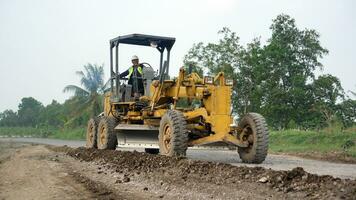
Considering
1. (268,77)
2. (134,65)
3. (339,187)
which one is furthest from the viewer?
(268,77)

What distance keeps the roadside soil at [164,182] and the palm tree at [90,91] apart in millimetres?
31660

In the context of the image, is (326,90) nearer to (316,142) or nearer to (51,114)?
(316,142)

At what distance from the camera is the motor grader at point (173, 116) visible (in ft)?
36.6

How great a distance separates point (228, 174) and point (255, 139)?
3192 mm

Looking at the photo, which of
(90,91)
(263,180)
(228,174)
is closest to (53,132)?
(90,91)

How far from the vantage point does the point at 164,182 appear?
26.9 ft

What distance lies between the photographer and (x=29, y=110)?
3248 inches

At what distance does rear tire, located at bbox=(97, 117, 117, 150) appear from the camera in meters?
14.9

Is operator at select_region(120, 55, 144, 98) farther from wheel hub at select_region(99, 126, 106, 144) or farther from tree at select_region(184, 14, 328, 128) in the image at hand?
tree at select_region(184, 14, 328, 128)

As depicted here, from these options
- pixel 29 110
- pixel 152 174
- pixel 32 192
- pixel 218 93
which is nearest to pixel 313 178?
pixel 152 174

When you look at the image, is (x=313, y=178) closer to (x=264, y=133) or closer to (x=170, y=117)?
(x=264, y=133)

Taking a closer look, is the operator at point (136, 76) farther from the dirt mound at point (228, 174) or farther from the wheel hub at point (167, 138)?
the wheel hub at point (167, 138)

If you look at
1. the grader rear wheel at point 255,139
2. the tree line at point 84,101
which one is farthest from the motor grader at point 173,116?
the tree line at point 84,101

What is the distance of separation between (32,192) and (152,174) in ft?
6.94
